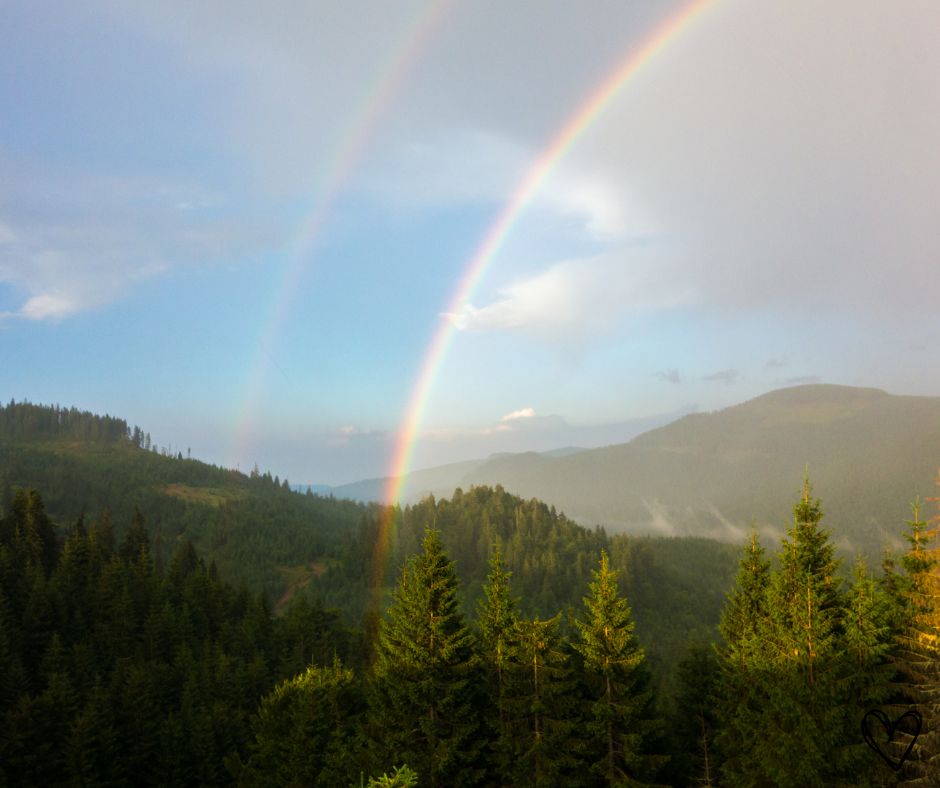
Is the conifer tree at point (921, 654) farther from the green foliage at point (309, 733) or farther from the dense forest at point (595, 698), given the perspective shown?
the green foliage at point (309, 733)

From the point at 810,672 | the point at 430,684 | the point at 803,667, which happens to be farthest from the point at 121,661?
the point at 810,672

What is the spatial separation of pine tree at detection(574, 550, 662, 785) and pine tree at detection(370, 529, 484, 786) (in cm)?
548

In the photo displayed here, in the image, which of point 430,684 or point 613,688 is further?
point 613,688

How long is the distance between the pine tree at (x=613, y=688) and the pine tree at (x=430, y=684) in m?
5.48

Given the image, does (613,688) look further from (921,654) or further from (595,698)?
(921,654)

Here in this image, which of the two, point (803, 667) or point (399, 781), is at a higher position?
point (399, 781)

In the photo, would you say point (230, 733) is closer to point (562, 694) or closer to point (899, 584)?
point (562, 694)

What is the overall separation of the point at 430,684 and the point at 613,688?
27.6 feet

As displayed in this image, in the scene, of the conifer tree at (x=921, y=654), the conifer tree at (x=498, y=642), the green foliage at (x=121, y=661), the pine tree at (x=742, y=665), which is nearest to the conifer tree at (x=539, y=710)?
the conifer tree at (x=498, y=642)

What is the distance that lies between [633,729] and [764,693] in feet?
20.9

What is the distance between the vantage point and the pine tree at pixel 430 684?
95.4 feet

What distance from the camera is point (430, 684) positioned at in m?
29.3

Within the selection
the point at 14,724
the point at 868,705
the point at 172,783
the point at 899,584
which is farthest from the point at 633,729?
the point at 14,724

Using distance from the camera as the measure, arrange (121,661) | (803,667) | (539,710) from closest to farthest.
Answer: (803,667), (539,710), (121,661)
